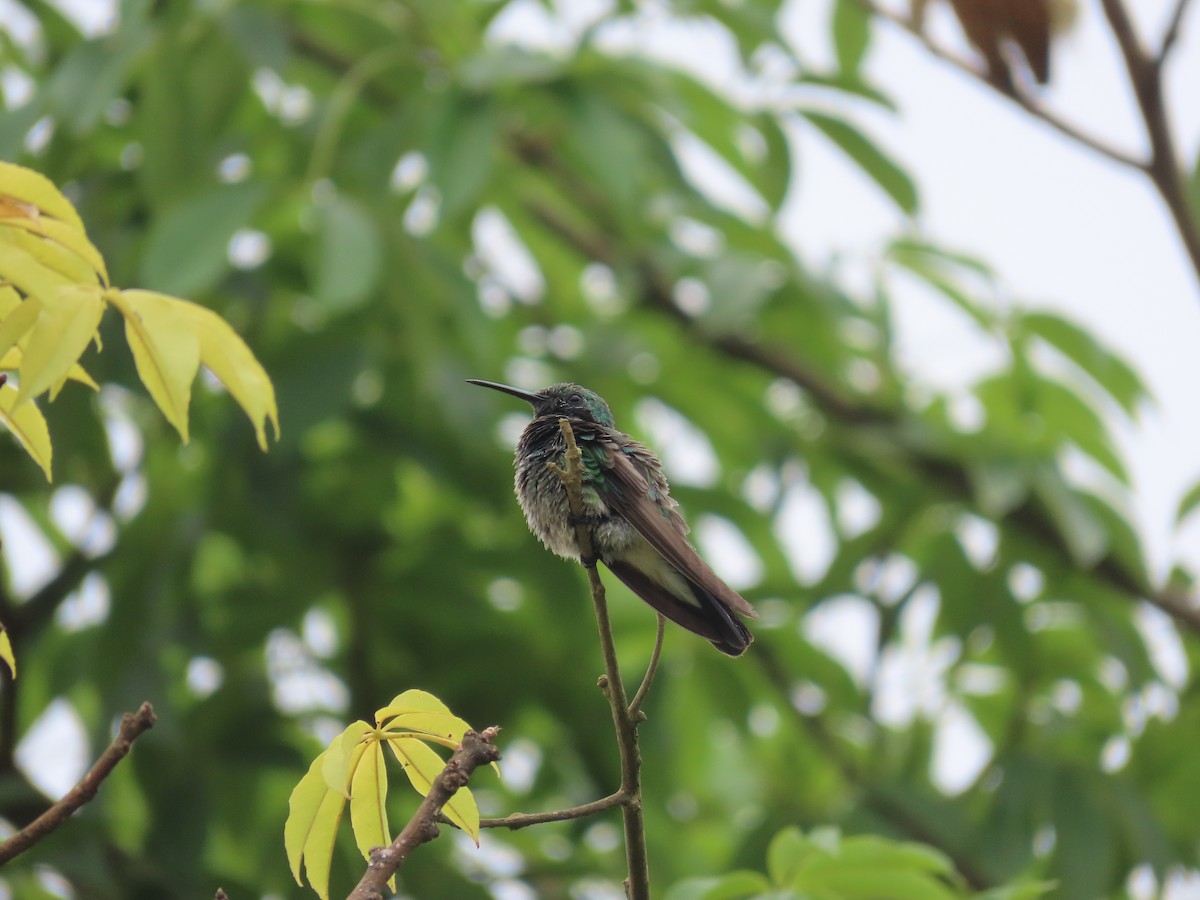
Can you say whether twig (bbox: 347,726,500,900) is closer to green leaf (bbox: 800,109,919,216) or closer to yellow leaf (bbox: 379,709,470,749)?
yellow leaf (bbox: 379,709,470,749)

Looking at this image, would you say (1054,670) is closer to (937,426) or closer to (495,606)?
(937,426)

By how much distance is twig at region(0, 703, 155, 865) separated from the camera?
4.26ft

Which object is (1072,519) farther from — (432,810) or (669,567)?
(432,810)

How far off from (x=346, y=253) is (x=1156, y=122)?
6.28ft

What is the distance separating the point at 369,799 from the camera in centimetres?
172

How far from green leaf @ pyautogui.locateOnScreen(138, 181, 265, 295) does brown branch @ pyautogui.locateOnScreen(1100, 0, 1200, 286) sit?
2.08 m

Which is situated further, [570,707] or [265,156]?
[265,156]

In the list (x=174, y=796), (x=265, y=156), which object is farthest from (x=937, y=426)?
(x=174, y=796)

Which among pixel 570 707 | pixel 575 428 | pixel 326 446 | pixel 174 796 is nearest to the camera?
pixel 575 428

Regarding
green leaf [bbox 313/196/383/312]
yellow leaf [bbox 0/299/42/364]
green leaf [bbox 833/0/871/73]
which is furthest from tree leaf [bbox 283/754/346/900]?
green leaf [bbox 833/0/871/73]

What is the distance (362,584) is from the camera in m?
3.93

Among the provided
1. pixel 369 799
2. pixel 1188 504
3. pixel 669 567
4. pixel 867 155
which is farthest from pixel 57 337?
pixel 1188 504

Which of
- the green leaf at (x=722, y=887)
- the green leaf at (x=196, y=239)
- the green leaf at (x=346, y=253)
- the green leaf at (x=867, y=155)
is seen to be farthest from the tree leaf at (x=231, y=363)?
the green leaf at (x=867, y=155)

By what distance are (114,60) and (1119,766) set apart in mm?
3532
